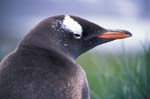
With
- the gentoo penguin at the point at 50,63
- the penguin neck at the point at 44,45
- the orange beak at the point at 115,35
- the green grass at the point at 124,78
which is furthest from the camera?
the green grass at the point at 124,78

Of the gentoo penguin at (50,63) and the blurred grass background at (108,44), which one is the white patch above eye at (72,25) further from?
the blurred grass background at (108,44)

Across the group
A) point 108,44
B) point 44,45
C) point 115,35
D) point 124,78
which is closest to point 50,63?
point 44,45

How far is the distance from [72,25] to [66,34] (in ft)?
0.12

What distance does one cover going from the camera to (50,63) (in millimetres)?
2037

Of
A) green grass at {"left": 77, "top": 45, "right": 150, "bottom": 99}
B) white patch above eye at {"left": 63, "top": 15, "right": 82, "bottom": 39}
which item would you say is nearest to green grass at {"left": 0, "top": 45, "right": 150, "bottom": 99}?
green grass at {"left": 77, "top": 45, "right": 150, "bottom": 99}

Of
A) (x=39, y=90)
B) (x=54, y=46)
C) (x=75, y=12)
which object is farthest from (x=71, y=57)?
(x=75, y=12)

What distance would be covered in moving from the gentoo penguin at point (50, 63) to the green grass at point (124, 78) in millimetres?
518

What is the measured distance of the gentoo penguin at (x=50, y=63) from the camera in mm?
1966

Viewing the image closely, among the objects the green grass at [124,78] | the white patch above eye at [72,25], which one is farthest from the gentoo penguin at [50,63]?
the green grass at [124,78]

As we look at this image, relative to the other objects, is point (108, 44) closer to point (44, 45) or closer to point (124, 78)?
point (124, 78)

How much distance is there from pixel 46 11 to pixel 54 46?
3.13m

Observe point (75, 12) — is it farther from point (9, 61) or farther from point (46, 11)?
point (9, 61)

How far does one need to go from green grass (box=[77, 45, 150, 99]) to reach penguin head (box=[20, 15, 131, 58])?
1.63ft

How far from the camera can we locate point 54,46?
212 centimetres
